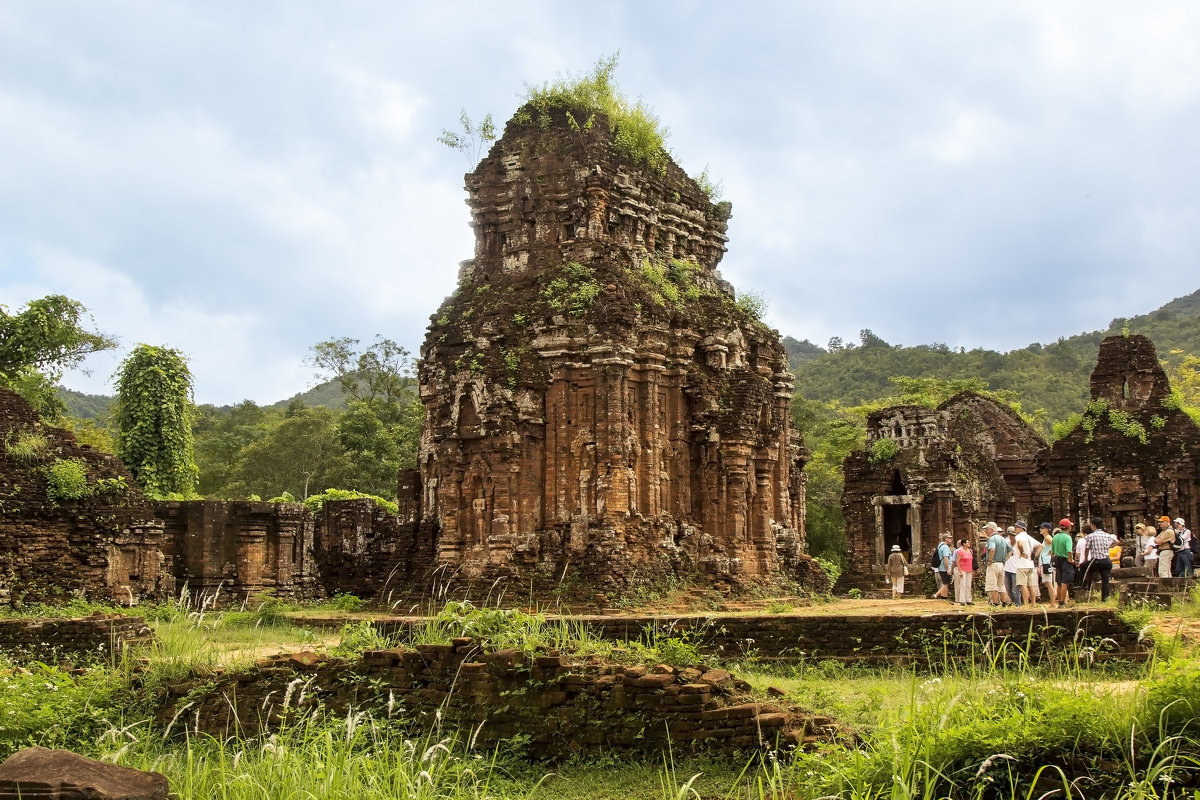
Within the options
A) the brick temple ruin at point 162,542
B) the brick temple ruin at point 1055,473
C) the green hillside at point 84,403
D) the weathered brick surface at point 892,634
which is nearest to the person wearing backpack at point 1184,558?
the weathered brick surface at point 892,634

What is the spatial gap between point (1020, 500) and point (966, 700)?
22.5 meters

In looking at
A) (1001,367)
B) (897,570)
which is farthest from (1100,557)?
(1001,367)

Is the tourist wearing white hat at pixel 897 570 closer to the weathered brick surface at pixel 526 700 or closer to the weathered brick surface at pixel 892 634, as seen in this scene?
the weathered brick surface at pixel 892 634

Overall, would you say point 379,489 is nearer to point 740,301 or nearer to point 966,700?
point 740,301

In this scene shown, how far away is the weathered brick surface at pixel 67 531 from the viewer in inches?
631

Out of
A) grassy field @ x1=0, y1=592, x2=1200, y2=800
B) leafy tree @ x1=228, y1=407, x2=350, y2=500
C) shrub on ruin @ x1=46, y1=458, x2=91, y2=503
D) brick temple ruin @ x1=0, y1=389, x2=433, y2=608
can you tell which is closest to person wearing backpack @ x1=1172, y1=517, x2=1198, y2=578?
grassy field @ x1=0, y1=592, x2=1200, y2=800

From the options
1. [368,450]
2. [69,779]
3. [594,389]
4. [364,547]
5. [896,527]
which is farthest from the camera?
[368,450]

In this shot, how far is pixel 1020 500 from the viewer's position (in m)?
28.0

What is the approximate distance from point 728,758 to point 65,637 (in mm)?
7620

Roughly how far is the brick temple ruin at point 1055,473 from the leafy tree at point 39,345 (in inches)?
717

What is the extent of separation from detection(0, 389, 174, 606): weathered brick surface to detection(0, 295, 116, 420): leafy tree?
8.07 m

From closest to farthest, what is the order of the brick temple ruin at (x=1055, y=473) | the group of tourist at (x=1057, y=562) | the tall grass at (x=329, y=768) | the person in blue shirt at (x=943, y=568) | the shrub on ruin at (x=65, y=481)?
the tall grass at (x=329, y=768)
the group of tourist at (x=1057, y=562)
the shrub on ruin at (x=65, y=481)
the person in blue shirt at (x=943, y=568)
the brick temple ruin at (x=1055, y=473)

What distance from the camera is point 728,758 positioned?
7.84m

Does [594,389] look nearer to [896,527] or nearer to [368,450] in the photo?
[896,527]
